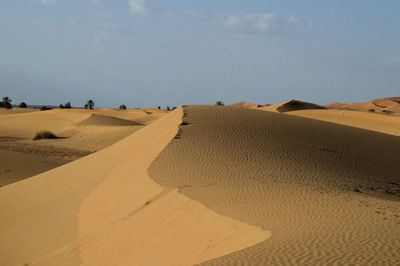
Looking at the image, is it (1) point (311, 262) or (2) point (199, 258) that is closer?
(1) point (311, 262)

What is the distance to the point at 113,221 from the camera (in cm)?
1235

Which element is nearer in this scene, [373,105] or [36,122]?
[36,122]

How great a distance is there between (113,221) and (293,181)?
3889mm

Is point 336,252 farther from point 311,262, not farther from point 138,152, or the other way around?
point 138,152

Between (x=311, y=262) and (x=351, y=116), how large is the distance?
4593cm

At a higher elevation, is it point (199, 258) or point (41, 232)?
point (199, 258)

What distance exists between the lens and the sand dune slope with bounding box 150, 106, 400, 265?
292 inches

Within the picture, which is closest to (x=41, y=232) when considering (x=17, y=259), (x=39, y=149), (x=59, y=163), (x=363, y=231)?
(x=17, y=259)

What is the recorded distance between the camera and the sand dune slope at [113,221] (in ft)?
29.2

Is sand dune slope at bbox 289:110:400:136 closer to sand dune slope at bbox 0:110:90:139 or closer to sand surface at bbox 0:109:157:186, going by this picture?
sand surface at bbox 0:109:157:186

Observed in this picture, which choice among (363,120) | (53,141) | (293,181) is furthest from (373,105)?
(293,181)

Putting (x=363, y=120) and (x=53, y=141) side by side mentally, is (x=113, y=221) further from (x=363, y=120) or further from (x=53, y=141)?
(x=363, y=120)

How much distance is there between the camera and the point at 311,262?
6734mm

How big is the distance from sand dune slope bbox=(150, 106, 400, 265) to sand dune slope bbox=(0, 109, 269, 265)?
468 mm
